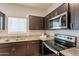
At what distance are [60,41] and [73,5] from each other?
700 mm

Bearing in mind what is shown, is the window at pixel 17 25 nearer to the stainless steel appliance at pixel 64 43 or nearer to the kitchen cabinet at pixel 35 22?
the kitchen cabinet at pixel 35 22

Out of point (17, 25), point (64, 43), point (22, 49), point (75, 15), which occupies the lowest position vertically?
point (22, 49)

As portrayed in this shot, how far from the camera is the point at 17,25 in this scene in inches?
56.8

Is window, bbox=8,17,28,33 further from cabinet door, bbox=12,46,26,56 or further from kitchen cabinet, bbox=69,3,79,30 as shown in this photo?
kitchen cabinet, bbox=69,3,79,30

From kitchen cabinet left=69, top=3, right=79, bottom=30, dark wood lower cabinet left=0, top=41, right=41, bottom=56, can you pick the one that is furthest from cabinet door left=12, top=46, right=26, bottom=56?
kitchen cabinet left=69, top=3, right=79, bottom=30

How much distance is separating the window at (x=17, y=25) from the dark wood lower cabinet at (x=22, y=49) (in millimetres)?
335

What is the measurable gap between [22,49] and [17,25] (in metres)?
0.56

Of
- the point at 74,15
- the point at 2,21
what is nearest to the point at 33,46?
the point at 2,21

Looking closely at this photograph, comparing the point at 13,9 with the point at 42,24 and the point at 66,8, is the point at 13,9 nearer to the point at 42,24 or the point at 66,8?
the point at 42,24

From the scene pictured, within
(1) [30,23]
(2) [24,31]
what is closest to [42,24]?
(1) [30,23]

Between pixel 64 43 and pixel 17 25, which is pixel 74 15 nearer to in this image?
pixel 64 43

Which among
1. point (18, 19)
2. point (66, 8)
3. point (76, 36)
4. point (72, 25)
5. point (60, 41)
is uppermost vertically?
point (66, 8)

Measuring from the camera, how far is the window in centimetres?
138

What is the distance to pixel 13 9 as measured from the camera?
1.37 metres
